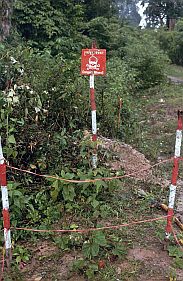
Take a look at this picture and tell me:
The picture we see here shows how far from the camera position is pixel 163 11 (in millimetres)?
33344

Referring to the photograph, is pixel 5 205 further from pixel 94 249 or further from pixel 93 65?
pixel 93 65

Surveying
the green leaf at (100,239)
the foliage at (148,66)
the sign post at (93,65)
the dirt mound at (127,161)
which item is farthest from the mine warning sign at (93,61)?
the foliage at (148,66)

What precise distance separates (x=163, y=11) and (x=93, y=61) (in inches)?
1246

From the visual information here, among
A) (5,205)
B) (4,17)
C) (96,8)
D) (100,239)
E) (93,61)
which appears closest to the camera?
(5,205)

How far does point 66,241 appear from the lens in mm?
3178

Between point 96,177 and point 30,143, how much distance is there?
2.64 ft

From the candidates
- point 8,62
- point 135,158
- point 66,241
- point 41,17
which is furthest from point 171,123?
point 41,17

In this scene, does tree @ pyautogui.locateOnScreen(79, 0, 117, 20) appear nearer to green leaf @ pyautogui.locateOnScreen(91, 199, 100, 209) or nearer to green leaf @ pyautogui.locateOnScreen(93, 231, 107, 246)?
green leaf @ pyautogui.locateOnScreen(91, 199, 100, 209)

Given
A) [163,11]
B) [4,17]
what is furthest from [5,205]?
[163,11]

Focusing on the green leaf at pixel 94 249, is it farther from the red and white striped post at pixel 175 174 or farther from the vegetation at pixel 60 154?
the red and white striped post at pixel 175 174

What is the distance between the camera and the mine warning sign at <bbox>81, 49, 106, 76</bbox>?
13.2ft

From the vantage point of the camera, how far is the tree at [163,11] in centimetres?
3184

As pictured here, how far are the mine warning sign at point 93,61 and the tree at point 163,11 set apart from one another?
91.8 feet

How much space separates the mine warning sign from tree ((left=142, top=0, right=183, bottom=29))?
91.8 ft
